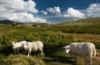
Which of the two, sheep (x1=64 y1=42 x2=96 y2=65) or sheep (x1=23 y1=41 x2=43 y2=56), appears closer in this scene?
sheep (x1=64 y1=42 x2=96 y2=65)

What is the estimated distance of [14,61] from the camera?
1566 centimetres

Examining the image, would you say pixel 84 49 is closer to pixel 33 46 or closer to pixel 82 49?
pixel 82 49

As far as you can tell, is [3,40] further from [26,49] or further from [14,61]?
[14,61]

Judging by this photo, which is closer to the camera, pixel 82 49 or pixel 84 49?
pixel 84 49

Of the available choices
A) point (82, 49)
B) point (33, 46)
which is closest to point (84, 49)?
point (82, 49)

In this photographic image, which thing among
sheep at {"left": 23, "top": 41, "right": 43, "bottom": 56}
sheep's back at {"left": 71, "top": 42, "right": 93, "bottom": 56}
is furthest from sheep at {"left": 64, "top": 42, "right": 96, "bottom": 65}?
sheep at {"left": 23, "top": 41, "right": 43, "bottom": 56}

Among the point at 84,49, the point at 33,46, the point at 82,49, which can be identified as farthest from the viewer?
the point at 33,46

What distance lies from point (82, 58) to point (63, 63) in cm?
218

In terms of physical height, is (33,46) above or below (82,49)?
below

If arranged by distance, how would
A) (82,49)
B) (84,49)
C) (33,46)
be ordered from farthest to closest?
(33,46) → (82,49) → (84,49)

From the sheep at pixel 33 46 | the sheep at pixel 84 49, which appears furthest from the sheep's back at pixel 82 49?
the sheep at pixel 33 46

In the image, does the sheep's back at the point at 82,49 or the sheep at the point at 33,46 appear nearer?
the sheep's back at the point at 82,49

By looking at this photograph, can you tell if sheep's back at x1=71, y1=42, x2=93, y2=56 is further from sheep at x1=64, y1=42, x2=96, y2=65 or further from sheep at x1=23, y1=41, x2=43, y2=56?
sheep at x1=23, y1=41, x2=43, y2=56

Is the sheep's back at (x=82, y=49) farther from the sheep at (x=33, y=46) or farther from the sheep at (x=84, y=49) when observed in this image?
the sheep at (x=33, y=46)
